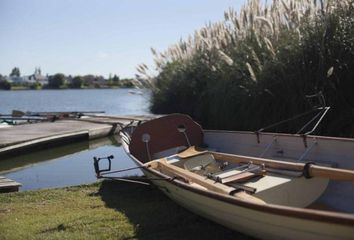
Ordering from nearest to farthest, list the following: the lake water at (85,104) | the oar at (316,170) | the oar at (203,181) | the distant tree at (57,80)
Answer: the oar at (203,181) < the oar at (316,170) < the lake water at (85,104) < the distant tree at (57,80)

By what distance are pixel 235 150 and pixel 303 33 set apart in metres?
3.16

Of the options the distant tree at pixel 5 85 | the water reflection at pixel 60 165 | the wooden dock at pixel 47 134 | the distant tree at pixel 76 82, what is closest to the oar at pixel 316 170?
the water reflection at pixel 60 165

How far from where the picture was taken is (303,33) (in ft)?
31.4

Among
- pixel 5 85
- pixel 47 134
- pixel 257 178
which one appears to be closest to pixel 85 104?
pixel 47 134

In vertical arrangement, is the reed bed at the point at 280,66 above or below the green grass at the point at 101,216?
above

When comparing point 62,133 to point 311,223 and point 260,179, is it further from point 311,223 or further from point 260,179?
point 311,223

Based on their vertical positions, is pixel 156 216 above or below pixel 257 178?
below

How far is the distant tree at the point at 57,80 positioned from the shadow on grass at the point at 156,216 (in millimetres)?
89936

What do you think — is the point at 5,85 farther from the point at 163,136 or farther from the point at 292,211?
the point at 292,211

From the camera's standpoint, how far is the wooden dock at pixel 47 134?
11781mm

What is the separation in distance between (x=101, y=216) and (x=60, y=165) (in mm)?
5135

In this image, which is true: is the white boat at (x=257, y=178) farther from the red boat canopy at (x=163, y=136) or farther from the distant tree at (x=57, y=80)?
the distant tree at (x=57, y=80)

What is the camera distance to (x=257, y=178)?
5.48m

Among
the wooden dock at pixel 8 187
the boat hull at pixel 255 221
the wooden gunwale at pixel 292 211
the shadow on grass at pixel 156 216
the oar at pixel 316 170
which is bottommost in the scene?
the wooden dock at pixel 8 187
